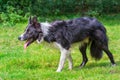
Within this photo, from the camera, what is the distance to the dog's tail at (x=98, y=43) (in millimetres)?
9547

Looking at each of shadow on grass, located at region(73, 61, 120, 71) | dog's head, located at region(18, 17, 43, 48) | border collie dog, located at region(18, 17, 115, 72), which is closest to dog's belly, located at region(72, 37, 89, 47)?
border collie dog, located at region(18, 17, 115, 72)

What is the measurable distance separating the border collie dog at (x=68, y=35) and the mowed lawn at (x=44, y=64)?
0.21 meters

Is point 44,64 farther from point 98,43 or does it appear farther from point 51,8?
point 51,8

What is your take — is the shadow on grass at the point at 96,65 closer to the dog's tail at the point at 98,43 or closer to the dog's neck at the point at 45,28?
the dog's tail at the point at 98,43

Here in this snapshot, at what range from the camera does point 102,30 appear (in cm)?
962

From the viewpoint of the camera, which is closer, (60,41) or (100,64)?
(60,41)

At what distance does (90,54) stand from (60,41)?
1.08m

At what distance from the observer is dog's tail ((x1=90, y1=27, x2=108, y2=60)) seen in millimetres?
9547

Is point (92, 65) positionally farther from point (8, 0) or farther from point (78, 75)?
point (8, 0)

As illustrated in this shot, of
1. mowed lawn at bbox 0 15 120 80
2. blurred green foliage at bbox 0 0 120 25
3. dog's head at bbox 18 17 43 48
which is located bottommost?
blurred green foliage at bbox 0 0 120 25

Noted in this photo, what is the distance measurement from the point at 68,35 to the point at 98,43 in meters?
0.78

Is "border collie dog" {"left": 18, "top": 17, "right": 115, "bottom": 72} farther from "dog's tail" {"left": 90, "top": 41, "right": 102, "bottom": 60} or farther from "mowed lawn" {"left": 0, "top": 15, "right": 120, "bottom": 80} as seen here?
"mowed lawn" {"left": 0, "top": 15, "right": 120, "bottom": 80}

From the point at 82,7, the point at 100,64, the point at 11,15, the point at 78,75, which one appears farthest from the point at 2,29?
the point at 78,75

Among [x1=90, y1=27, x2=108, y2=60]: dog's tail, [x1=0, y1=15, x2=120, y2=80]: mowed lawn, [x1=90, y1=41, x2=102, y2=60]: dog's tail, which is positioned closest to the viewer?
[x1=0, y1=15, x2=120, y2=80]: mowed lawn
